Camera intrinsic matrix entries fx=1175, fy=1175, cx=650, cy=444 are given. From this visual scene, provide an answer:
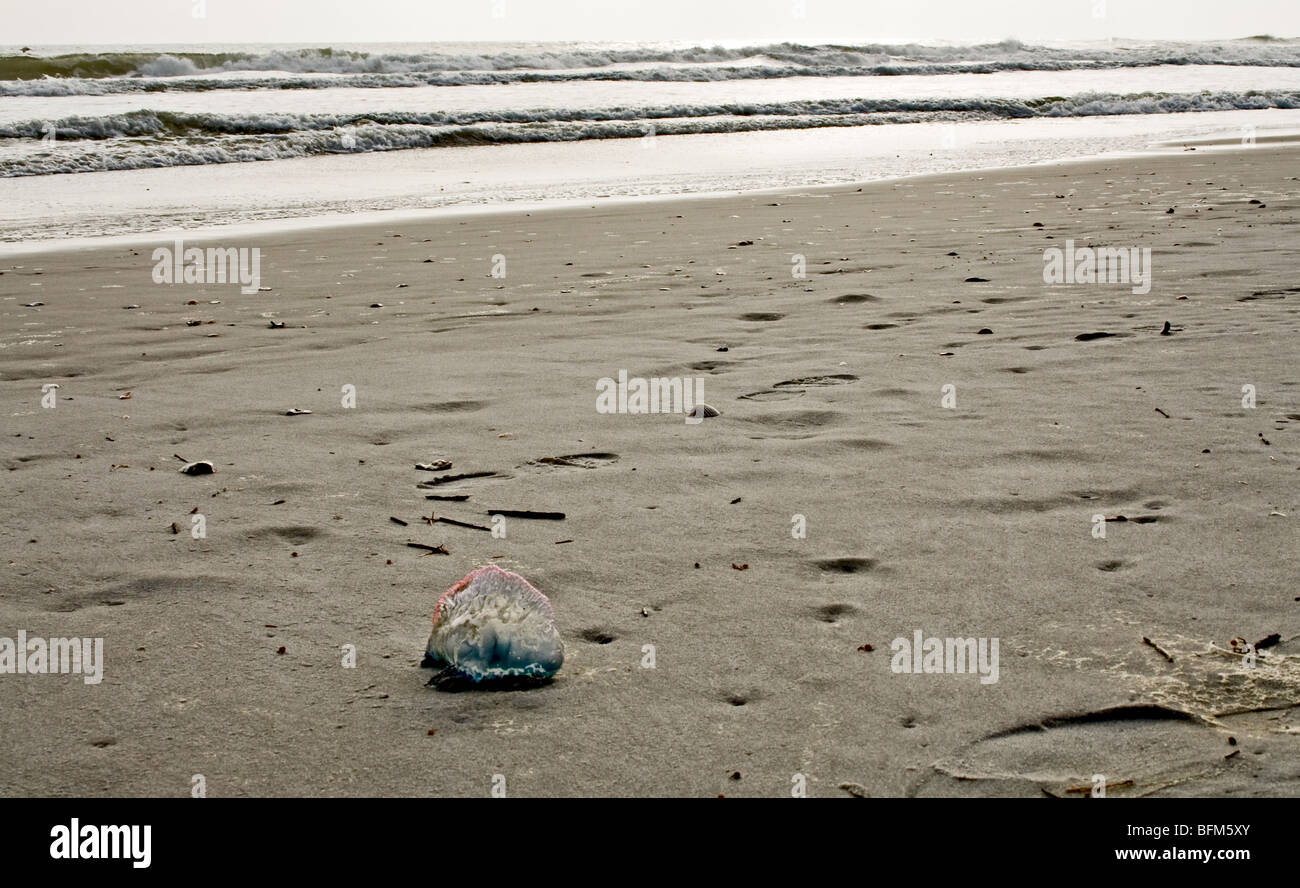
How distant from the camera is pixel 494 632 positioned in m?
2.38

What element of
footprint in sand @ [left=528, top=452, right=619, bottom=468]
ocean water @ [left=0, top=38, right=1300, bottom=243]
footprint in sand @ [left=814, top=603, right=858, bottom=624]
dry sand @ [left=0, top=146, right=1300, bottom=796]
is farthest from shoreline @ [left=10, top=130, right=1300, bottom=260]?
footprint in sand @ [left=814, top=603, right=858, bottom=624]

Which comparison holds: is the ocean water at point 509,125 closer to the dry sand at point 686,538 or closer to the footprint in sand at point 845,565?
the dry sand at point 686,538

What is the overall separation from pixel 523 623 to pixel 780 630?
57cm

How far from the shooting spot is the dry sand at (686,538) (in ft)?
7.02

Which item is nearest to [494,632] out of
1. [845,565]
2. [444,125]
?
[845,565]

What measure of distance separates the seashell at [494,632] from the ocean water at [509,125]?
28.2 ft

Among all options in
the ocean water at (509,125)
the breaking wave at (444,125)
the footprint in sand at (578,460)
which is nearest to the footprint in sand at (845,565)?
the footprint in sand at (578,460)

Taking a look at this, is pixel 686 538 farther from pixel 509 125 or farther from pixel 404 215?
pixel 509 125

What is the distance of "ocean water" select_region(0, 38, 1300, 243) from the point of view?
43.0ft

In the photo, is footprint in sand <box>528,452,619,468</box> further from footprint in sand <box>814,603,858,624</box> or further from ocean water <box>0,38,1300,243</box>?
ocean water <box>0,38,1300,243</box>

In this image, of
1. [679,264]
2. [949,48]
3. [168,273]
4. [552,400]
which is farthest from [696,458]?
[949,48]

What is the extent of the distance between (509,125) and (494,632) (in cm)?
1955

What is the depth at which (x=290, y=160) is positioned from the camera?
686 inches

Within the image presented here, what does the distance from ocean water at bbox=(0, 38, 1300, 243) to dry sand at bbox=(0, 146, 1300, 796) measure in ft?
20.7
